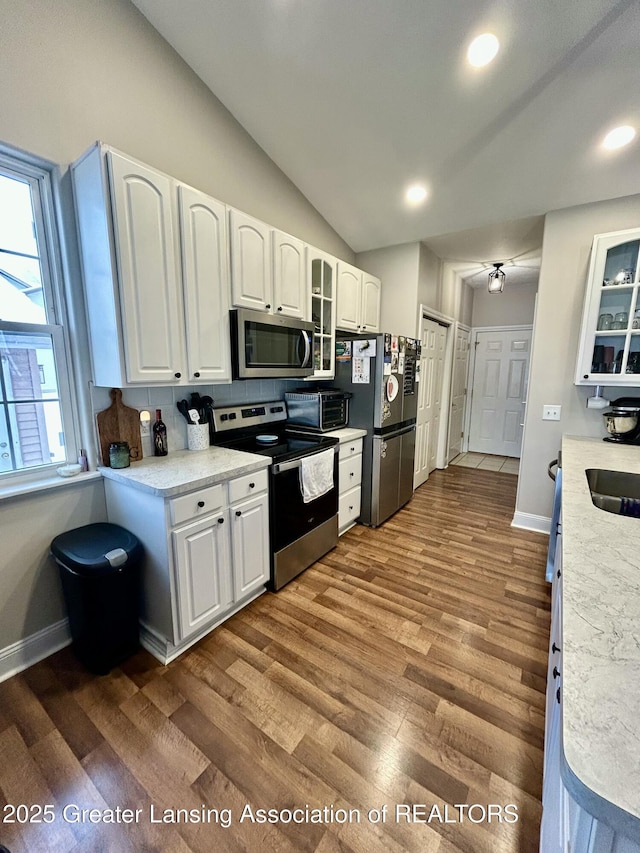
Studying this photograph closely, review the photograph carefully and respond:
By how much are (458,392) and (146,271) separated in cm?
462

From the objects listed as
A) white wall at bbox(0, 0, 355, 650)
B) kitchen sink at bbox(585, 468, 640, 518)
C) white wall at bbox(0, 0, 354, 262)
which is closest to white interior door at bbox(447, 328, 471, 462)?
kitchen sink at bbox(585, 468, 640, 518)

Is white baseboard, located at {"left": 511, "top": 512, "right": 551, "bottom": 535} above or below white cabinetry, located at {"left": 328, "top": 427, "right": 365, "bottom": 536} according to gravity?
below

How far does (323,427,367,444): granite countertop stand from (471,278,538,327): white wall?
375 cm

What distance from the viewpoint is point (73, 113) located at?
1.73 metres

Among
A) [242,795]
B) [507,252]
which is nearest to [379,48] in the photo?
[507,252]

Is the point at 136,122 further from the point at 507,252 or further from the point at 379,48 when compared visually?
the point at 507,252

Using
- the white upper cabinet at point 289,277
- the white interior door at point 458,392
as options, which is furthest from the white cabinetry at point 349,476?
the white interior door at point 458,392

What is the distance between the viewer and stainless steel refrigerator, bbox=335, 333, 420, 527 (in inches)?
117

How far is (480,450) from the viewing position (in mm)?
5887

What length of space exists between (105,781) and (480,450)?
5.81 meters

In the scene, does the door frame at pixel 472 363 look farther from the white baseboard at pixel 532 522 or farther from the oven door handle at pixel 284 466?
the oven door handle at pixel 284 466

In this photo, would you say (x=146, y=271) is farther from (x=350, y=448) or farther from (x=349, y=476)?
(x=349, y=476)

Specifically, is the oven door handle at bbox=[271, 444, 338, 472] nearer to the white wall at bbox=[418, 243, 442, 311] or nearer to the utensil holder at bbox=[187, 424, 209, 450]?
the utensil holder at bbox=[187, 424, 209, 450]

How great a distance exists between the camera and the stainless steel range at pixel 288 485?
2207mm
